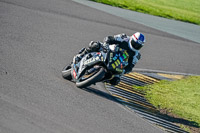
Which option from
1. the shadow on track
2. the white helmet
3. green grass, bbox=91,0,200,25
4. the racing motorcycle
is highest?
the white helmet

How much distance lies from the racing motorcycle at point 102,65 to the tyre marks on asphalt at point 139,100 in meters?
0.83

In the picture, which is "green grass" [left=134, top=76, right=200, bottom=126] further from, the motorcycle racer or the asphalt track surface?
the motorcycle racer

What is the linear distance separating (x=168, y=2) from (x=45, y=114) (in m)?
18.8

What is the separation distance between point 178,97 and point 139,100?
1.88 meters

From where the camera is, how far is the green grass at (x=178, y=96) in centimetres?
1059

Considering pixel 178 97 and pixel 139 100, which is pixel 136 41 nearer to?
pixel 139 100

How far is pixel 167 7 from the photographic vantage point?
76.1ft

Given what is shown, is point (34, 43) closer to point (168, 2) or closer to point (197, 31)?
point (197, 31)

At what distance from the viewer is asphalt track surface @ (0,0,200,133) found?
7.31 metres

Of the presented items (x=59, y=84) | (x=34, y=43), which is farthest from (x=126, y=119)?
(x=34, y=43)

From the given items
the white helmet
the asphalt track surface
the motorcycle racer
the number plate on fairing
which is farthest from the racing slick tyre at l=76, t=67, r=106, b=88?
the white helmet

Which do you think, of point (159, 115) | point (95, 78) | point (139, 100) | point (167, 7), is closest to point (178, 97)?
point (139, 100)

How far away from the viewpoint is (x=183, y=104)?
11305mm

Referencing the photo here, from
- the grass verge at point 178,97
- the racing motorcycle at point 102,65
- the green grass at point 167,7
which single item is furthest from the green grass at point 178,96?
the green grass at point 167,7
